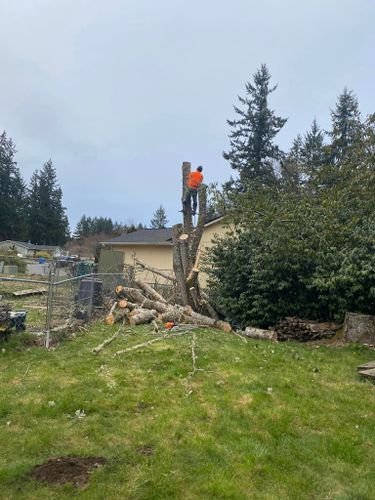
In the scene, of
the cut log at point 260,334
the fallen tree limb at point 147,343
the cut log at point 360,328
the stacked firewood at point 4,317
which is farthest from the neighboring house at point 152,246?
the stacked firewood at point 4,317

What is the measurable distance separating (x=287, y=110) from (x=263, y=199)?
23740mm

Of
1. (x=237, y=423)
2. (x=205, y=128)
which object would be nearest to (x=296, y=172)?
(x=205, y=128)

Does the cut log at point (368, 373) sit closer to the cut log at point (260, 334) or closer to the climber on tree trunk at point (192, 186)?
the cut log at point (260, 334)

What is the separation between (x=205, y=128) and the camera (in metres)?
27.3

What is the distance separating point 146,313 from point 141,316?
22cm

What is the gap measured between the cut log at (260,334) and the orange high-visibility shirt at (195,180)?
13.6ft

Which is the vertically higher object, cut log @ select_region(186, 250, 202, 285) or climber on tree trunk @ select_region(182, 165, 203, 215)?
climber on tree trunk @ select_region(182, 165, 203, 215)

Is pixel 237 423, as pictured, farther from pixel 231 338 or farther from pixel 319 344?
pixel 319 344

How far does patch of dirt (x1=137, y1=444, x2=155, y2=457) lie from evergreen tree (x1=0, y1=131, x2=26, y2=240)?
177ft

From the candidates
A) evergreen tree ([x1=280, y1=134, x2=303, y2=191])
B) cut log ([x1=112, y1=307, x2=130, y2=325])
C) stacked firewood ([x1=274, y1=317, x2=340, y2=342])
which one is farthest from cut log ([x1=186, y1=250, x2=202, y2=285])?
evergreen tree ([x1=280, y1=134, x2=303, y2=191])

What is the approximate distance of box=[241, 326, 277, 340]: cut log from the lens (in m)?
9.28

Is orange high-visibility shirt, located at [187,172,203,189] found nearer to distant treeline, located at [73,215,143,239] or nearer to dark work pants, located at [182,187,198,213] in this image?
dark work pants, located at [182,187,198,213]

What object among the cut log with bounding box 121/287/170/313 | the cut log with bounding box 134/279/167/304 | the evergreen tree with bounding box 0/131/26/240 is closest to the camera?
the cut log with bounding box 121/287/170/313

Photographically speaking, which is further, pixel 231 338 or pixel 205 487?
pixel 231 338
